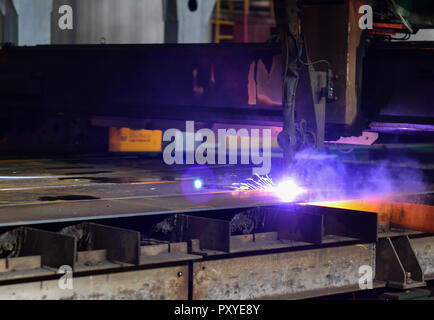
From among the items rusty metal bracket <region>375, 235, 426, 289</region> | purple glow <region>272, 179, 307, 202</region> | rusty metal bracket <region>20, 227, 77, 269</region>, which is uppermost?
purple glow <region>272, 179, 307, 202</region>

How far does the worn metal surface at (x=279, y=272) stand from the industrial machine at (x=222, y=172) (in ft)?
0.04

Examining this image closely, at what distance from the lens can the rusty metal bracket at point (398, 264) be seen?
6.52m

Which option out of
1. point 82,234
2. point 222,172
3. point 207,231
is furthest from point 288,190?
point 82,234

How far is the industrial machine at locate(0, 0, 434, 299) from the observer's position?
537 centimetres

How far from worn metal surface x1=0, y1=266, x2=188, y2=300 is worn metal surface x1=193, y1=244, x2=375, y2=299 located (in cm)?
16

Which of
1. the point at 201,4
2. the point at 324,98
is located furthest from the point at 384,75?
the point at 201,4

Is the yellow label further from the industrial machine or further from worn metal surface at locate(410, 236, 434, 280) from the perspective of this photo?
worn metal surface at locate(410, 236, 434, 280)

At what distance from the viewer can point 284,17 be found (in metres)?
Answer: 6.75

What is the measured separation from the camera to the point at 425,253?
23.2 feet

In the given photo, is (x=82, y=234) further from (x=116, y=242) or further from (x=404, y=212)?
(x=404, y=212)

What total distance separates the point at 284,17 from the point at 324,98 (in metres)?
0.98

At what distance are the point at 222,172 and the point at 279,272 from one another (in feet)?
11.4

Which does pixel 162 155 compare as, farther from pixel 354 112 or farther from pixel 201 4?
pixel 201 4

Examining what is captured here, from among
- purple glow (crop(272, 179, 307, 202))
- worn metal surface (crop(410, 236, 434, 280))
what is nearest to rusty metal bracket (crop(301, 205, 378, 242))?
purple glow (crop(272, 179, 307, 202))
